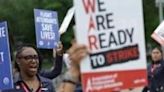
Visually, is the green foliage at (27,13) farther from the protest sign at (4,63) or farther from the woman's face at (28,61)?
the woman's face at (28,61)

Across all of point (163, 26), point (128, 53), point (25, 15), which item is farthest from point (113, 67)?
point (25, 15)

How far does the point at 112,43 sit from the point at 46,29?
562 centimetres

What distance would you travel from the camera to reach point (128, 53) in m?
4.26

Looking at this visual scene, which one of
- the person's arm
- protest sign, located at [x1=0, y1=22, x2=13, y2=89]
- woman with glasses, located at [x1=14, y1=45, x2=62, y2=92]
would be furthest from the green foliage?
woman with glasses, located at [x1=14, y1=45, x2=62, y2=92]

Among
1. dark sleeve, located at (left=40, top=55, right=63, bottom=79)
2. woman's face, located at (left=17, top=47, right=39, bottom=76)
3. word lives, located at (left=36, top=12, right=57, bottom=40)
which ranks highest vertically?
word lives, located at (left=36, top=12, right=57, bottom=40)

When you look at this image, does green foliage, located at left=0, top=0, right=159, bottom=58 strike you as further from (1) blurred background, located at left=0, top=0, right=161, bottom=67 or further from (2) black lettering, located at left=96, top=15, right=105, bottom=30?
(2) black lettering, located at left=96, top=15, right=105, bottom=30

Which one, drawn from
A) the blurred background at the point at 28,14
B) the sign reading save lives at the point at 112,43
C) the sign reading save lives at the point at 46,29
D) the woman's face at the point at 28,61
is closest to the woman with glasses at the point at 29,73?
the woman's face at the point at 28,61

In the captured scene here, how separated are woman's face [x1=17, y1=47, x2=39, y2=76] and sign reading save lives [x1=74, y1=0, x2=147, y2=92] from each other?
5.65 ft

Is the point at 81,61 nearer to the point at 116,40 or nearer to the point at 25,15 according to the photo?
the point at 116,40

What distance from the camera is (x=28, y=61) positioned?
19.4ft

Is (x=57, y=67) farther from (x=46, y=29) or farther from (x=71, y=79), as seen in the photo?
(x=71, y=79)

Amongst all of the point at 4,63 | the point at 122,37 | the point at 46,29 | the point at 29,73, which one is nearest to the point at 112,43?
the point at 122,37

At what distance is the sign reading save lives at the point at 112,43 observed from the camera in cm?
414

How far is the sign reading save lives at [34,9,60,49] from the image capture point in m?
9.67
